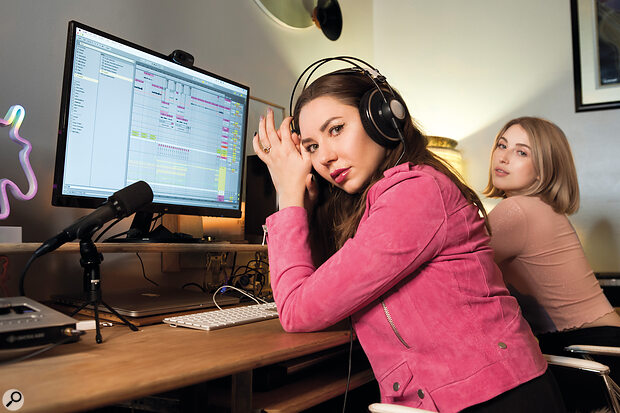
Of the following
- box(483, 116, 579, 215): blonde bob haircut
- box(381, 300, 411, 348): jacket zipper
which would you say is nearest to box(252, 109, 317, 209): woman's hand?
box(381, 300, 411, 348): jacket zipper

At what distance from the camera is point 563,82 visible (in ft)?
7.62

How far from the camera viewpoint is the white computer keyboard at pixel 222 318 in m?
0.81

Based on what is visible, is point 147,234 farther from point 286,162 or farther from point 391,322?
point 391,322

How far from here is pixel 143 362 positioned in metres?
0.57

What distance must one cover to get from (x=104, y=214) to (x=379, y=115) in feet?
1.66

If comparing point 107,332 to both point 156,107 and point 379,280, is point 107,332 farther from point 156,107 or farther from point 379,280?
point 156,107

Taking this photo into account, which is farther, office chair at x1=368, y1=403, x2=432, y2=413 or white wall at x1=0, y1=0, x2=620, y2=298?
white wall at x1=0, y1=0, x2=620, y2=298

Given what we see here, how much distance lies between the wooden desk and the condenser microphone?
15 cm

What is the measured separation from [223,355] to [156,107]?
0.70 meters

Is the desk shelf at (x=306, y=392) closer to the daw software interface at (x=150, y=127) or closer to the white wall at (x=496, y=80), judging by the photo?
the daw software interface at (x=150, y=127)

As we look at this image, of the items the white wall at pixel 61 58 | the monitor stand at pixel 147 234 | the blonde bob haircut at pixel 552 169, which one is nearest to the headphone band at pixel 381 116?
the monitor stand at pixel 147 234

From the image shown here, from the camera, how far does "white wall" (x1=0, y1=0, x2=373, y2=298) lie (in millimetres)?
1065

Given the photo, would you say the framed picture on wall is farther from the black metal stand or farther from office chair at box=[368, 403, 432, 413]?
the black metal stand

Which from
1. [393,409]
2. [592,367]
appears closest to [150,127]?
[393,409]
